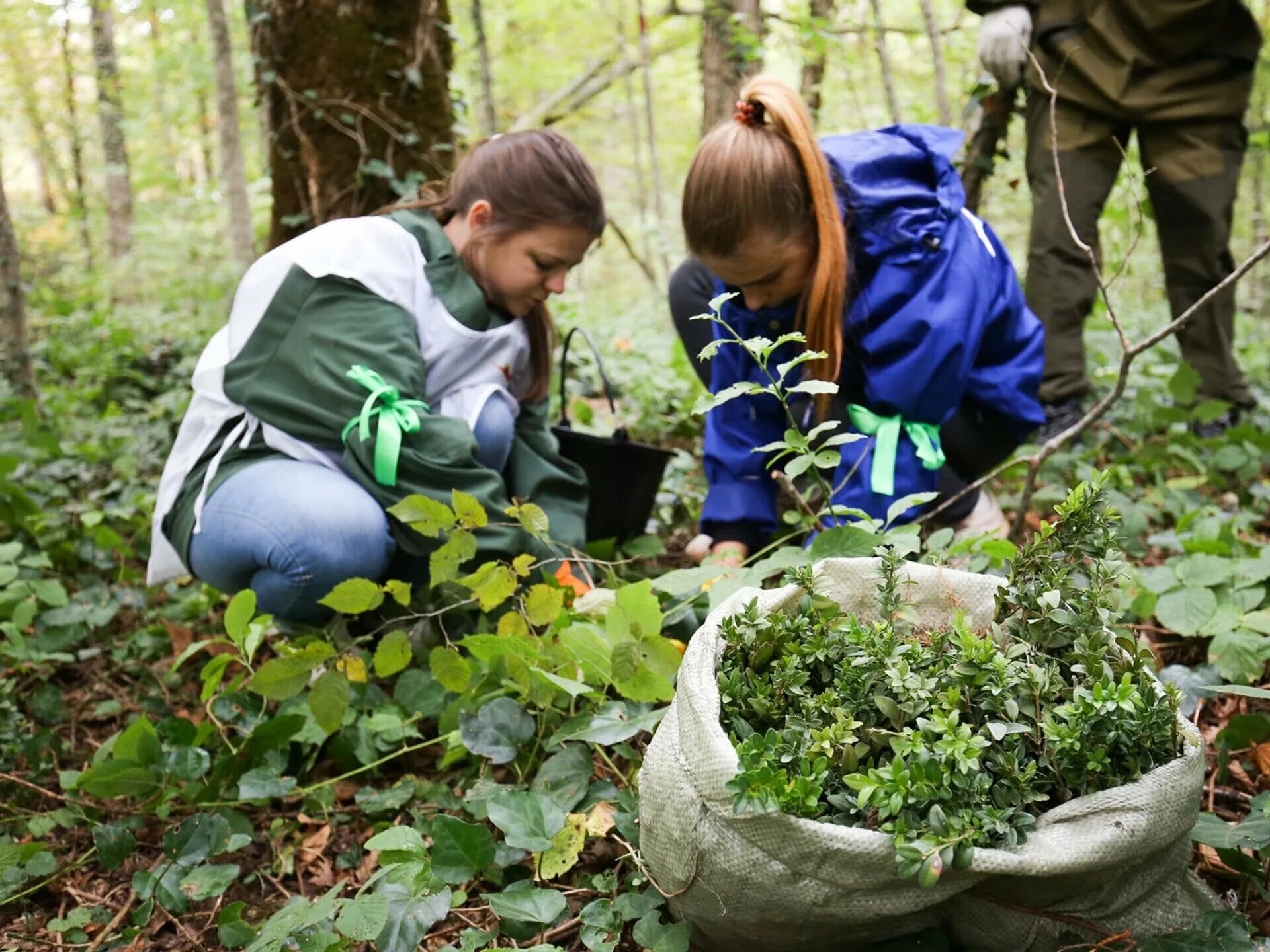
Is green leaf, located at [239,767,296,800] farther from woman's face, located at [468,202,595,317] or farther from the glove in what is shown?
the glove

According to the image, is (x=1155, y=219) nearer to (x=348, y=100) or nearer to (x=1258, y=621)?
(x=1258, y=621)

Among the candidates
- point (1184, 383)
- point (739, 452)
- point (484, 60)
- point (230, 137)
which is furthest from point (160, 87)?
point (1184, 383)

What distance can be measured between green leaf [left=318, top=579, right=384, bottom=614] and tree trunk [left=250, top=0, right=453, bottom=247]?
6.59 feet

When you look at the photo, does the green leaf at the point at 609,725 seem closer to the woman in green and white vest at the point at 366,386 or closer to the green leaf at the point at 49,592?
the woman in green and white vest at the point at 366,386

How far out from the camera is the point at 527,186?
211cm

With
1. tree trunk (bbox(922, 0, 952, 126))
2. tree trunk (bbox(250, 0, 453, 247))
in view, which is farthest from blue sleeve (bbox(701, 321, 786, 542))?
tree trunk (bbox(922, 0, 952, 126))

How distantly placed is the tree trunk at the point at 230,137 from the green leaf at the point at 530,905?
17.8ft

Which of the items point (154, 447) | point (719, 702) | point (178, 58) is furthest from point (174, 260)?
point (719, 702)

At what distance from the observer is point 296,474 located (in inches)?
76.7

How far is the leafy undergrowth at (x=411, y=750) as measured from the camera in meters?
1.19

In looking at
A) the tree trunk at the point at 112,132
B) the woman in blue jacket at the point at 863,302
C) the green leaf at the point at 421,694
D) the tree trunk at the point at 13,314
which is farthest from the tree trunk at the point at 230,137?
the tree trunk at the point at 112,132

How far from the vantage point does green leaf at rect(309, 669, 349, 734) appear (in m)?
1.49

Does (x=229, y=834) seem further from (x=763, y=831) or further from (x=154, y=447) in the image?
(x=154, y=447)

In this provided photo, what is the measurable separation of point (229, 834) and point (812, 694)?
100 cm
